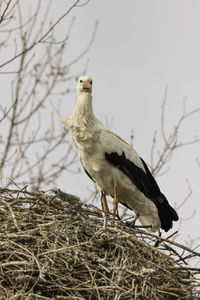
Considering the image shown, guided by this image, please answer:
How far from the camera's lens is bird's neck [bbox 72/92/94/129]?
273 inches

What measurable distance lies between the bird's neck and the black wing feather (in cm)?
39

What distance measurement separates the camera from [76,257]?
4625 millimetres

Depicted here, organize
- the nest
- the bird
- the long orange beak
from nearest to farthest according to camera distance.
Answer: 1. the nest
2. the bird
3. the long orange beak

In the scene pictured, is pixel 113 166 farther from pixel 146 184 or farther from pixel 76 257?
pixel 76 257

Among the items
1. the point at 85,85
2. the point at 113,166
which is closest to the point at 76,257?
the point at 113,166

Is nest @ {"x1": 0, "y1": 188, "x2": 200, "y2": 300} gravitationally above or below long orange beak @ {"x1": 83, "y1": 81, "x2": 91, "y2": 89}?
below

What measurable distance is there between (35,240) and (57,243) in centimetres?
16

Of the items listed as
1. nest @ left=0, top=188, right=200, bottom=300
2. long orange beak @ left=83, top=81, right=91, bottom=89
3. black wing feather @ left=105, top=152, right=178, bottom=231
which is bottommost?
nest @ left=0, top=188, right=200, bottom=300

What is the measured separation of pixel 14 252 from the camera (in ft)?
15.0

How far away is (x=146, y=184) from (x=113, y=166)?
18.1 inches

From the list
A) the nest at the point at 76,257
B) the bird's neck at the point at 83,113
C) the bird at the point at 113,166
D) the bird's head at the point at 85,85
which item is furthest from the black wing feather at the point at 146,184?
the nest at the point at 76,257

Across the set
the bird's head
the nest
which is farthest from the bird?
the nest

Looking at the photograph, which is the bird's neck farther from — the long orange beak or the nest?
the nest

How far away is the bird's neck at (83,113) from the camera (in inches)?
273
